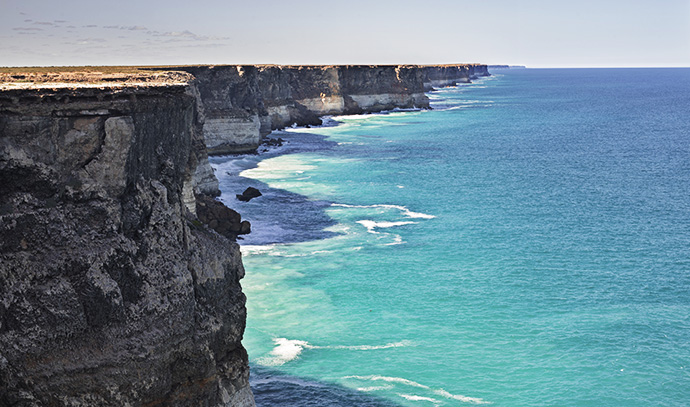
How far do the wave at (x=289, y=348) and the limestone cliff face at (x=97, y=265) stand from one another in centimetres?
1104

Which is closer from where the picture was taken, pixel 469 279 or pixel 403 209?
pixel 469 279

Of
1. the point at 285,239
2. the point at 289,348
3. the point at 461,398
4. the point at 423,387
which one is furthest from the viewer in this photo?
the point at 285,239

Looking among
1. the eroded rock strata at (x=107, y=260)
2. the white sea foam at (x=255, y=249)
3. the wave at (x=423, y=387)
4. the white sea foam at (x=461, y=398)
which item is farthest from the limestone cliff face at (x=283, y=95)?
the eroded rock strata at (x=107, y=260)

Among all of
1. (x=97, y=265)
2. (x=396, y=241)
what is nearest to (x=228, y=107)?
(x=396, y=241)

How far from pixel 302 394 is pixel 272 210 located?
98.1 ft

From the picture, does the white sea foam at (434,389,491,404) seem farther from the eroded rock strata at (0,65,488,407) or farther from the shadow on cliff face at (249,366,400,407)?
the eroded rock strata at (0,65,488,407)

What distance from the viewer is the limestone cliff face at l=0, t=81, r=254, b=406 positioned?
53.5 ft

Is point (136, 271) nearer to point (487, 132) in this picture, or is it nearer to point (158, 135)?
point (158, 135)

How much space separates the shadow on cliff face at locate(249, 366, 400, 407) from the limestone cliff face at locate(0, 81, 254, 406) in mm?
7821

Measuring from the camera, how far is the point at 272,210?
2226 inches

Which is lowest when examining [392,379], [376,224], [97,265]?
[392,379]

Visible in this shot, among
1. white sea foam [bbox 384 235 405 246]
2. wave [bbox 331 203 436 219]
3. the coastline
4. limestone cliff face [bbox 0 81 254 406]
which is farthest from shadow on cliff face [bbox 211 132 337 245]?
limestone cliff face [bbox 0 81 254 406]

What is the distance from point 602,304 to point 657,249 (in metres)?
11.6

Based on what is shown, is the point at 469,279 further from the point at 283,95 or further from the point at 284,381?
the point at 283,95
